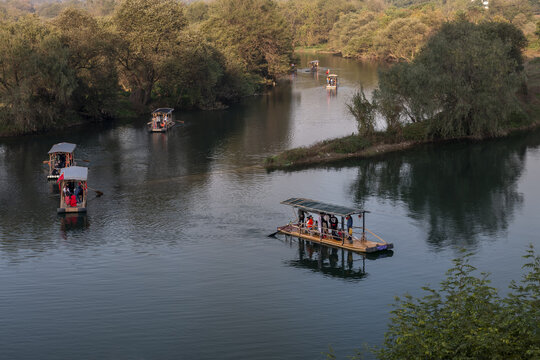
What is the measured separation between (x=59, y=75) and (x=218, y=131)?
25.8 metres

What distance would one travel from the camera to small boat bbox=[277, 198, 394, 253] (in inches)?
1917

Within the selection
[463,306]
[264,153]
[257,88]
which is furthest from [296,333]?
[257,88]

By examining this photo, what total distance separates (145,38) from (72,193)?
58.0 m

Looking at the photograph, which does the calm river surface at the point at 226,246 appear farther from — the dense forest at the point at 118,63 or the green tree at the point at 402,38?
the green tree at the point at 402,38

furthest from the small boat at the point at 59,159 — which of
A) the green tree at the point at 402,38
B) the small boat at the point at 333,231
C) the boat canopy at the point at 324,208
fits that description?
the green tree at the point at 402,38

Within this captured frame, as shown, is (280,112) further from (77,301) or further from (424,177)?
(77,301)

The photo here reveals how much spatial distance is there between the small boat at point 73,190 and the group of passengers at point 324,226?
2157 cm

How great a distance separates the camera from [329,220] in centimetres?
5144

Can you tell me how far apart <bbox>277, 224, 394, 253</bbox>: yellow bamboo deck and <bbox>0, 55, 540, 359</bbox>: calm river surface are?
31.6 inches

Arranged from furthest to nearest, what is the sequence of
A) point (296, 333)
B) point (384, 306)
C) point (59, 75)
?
point (59, 75)
point (384, 306)
point (296, 333)

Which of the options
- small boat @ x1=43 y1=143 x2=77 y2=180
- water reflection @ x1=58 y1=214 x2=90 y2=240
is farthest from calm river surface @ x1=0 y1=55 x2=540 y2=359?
small boat @ x1=43 y1=143 x2=77 y2=180

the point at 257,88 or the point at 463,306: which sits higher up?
the point at 257,88

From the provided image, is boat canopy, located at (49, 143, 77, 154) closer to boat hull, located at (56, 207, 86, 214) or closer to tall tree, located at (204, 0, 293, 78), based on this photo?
boat hull, located at (56, 207, 86, 214)

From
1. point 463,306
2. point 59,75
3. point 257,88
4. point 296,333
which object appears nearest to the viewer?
point 463,306
